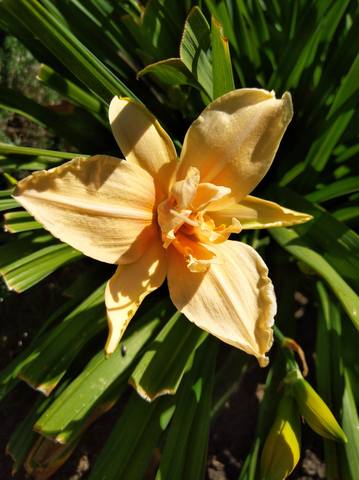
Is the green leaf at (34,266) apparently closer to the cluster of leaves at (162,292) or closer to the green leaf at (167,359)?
the cluster of leaves at (162,292)

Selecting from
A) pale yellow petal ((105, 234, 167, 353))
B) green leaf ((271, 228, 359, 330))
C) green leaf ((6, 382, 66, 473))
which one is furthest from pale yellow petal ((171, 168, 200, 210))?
green leaf ((6, 382, 66, 473))

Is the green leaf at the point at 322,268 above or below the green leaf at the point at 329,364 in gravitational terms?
above

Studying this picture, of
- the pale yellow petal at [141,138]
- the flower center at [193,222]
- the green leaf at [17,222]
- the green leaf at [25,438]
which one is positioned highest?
the pale yellow petal at [141,138]

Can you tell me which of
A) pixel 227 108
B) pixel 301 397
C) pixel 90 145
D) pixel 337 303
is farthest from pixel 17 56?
pixel 301 397

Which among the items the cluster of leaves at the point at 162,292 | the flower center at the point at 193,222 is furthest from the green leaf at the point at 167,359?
the flower center at the point at 193,222

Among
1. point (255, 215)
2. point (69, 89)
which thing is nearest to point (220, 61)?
point (255, 215)

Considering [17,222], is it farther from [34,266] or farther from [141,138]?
[141,138]
